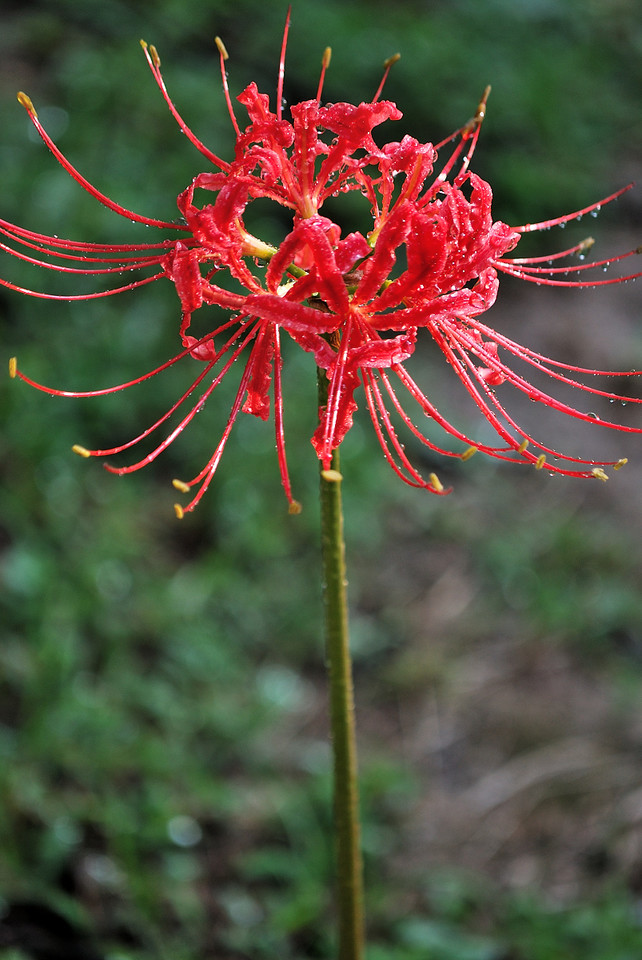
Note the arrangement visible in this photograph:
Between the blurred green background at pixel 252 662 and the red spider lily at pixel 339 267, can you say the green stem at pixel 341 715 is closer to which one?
the red spider lily at pixel 339 267

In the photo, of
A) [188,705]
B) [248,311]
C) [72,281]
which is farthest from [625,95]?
[248,311]

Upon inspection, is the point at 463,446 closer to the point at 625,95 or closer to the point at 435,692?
the point at 435,692

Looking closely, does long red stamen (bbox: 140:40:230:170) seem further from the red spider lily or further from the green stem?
the green stem

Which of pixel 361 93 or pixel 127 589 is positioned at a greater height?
pixel 361 93

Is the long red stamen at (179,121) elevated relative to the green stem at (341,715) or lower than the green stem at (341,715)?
elevated

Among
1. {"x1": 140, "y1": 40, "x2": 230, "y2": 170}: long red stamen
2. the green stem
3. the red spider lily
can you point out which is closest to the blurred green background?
the green stem

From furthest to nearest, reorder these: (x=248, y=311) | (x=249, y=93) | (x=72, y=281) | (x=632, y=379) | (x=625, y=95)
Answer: (x=625, y=95)
(x=632, y=379)
(x=72, y=281)
(x=249, y=93)
(x=248, y=311)

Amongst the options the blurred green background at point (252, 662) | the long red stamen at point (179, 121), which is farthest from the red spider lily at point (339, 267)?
the blurred green background at point (252, 662)
